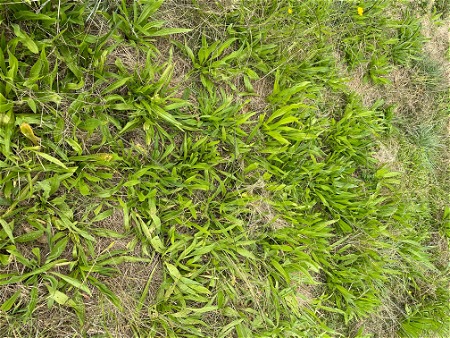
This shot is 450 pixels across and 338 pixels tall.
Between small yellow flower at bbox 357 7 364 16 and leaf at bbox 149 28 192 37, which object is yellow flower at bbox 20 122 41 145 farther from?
small yellow flower at bbox 357 7 364 16

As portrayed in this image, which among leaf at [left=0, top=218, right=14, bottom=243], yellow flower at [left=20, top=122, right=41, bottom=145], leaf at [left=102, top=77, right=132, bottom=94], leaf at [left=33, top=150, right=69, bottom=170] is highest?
leaf at [left=102, top=77, right=132, bottom=94]

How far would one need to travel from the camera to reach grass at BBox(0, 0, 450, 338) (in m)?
2.08

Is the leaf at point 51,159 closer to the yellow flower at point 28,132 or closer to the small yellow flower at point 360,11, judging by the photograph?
the yellow flower at point 28,132

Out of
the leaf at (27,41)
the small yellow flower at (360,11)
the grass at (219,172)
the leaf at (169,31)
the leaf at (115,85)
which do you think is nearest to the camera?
the leaf at (27,41)

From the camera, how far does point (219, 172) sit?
2.59 metres

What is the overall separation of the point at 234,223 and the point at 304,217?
1.86 feet

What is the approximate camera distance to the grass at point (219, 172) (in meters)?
2.08

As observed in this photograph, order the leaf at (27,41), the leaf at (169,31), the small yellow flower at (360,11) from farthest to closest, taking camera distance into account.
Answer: the small yellow flower at (360,11)
the leaf at (169,31)
the leaf at (27,41)

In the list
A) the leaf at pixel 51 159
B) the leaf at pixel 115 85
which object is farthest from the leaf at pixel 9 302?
the leaf at pixel 115 85

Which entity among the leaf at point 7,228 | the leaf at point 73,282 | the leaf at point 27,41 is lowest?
the leaf at point 73,282

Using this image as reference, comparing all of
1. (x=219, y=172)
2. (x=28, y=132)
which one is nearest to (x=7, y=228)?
(x=28, y=132)

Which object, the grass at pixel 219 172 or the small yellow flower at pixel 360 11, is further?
the small yellow flower at pixel 360 11

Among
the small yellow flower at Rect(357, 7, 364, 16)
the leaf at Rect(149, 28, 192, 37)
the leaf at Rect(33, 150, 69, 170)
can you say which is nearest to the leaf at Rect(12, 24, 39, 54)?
the leaf at Rect(33, 150, 69, 170)

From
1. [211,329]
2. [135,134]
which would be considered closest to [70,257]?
[135,134]
